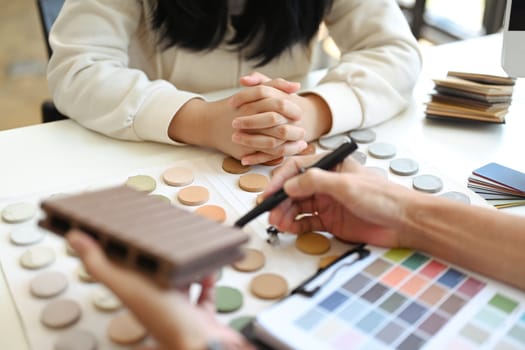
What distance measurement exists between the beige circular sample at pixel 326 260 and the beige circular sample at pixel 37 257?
0.84ft

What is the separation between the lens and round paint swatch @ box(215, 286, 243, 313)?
0.53 meters

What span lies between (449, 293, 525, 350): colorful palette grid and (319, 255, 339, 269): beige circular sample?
0.14 m

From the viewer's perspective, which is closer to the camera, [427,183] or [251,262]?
[251,262]

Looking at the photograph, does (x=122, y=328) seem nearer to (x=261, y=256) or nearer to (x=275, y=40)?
(x=261, y=256)

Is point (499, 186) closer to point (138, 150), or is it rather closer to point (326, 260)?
point (326, 260)

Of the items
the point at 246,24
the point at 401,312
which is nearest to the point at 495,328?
the point at 401,312

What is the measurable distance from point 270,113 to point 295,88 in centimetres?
7

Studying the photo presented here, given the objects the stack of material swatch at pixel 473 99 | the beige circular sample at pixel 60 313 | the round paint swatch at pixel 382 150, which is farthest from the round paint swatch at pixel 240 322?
the stack of material swatch at pixel 473 99

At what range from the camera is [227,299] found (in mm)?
538

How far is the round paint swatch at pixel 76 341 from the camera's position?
0.48 meters

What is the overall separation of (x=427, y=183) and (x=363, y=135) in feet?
0.47

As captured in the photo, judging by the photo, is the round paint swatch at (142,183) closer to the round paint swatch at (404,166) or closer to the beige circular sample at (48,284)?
the beige circular sample at (48,284)

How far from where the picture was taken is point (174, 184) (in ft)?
2.32

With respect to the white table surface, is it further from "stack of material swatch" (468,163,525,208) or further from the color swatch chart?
the color swatch chart
